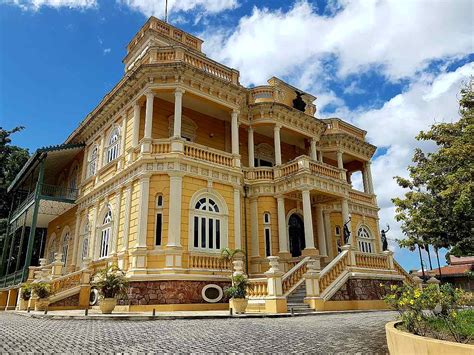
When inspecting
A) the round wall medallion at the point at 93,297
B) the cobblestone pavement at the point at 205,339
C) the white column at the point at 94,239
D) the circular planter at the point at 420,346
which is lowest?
the cobblestone pavement at the point at 205,339

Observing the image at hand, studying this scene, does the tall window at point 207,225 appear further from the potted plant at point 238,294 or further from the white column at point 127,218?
the potted plant at point 238,294

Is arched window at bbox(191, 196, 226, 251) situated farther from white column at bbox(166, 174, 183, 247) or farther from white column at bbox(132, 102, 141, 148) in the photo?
white column at bbox(132, 102, 141, 148)

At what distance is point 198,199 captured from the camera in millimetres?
15922

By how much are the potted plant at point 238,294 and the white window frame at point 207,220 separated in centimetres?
312

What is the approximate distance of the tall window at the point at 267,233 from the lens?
1812cm

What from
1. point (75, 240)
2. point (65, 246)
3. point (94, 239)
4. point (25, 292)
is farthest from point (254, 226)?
point (65, 246)

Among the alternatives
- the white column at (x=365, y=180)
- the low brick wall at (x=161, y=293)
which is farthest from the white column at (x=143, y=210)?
the white column at (x=365, y=180)

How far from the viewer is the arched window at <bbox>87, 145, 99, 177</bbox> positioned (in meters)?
21.2

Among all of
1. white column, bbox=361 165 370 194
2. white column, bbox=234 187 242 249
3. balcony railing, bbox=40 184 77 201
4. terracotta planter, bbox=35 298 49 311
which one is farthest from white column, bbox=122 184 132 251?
white column, bbox=361 165 370 194

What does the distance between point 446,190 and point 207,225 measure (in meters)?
10.8

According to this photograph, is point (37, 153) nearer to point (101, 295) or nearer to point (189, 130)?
point (189, 130)

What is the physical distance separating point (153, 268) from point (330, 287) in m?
6.82

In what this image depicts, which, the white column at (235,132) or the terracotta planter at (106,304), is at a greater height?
the white column at (235,132)

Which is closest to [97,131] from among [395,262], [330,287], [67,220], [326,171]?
[67,220]
